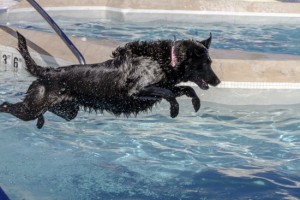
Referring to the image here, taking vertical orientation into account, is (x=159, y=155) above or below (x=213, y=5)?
below

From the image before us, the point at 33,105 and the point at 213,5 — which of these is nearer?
the point at 33,105

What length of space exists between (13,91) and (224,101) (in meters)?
2.86

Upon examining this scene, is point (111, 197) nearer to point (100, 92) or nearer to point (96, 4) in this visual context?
point (100, 92)

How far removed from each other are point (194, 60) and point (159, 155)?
1.21 m

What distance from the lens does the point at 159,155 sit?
6.11 m

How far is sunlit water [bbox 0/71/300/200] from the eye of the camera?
5172 mm

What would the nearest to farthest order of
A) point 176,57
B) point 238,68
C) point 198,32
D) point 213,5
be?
point 176,57 → point 238,68 → point 198,32 → point 213,5

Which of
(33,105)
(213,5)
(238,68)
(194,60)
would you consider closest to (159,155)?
(194,60)

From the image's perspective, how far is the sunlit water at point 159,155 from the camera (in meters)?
5.17

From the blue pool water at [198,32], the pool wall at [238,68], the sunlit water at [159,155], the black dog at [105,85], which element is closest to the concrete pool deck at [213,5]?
the blue pool water at [198,32]

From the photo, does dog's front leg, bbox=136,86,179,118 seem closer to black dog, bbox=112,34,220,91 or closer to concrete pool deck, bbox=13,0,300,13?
black dog, bbox=112,34,220,91

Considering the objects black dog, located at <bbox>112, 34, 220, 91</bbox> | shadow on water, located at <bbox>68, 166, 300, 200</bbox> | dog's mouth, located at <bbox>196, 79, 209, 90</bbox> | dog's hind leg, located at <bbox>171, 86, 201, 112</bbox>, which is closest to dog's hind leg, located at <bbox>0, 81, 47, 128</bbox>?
black dog, located at <bbox>112, 34, 220, 91</bbox>

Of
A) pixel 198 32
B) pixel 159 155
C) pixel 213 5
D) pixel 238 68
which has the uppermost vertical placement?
pixel 213 5

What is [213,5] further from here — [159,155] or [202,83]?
[202,83]
